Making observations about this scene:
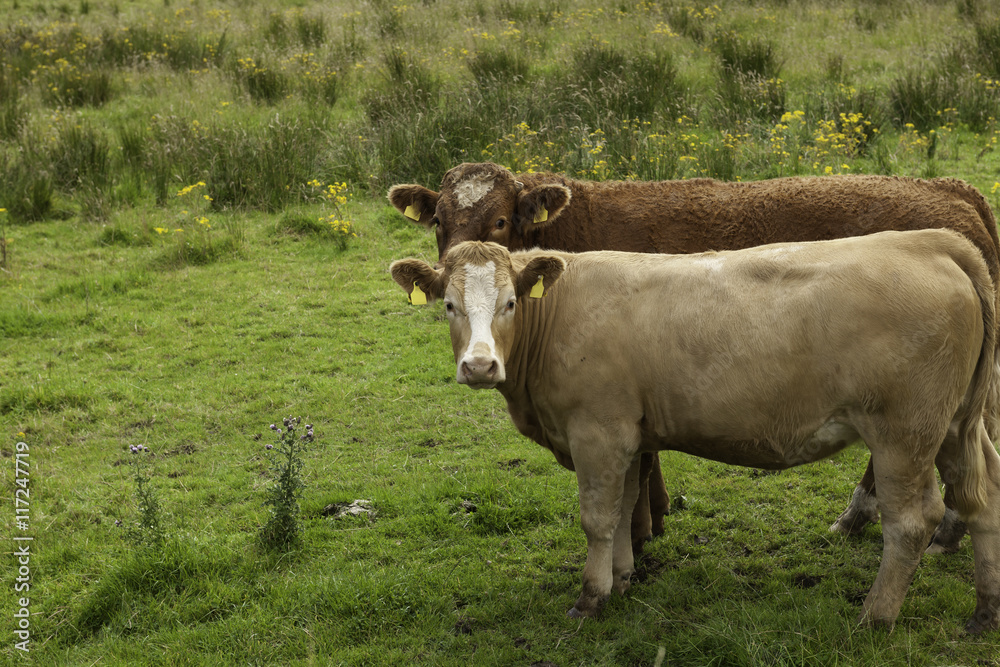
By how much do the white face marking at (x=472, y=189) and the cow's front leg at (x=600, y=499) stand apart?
2567 millimetres

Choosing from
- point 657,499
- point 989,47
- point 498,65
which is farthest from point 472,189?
point 989,47

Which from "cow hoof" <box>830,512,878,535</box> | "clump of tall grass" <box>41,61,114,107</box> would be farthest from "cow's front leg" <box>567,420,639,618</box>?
"clump of tall grass" <box>41,61,114,107</box>

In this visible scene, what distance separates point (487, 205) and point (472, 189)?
18cm

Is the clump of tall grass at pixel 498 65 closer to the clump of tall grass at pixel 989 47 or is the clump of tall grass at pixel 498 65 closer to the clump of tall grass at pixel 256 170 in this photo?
the clump of tall grass at pixel 256 170

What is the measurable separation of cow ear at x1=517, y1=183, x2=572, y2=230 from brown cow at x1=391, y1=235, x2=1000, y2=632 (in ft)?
5.55

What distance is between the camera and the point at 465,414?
696 centimetres

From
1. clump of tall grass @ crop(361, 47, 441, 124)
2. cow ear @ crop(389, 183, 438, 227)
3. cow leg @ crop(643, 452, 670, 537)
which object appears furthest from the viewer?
clump of tall grass @ crop(361, 47, 441, 124)

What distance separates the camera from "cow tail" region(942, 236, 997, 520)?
3.99 m

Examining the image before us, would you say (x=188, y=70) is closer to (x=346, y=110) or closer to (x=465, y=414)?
(x=346, y=110)

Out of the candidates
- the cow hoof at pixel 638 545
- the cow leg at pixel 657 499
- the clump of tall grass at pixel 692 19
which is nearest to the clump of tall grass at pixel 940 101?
the clump of tall grass at pixel 692 19

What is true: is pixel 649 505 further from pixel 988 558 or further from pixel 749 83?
pixel 749 83

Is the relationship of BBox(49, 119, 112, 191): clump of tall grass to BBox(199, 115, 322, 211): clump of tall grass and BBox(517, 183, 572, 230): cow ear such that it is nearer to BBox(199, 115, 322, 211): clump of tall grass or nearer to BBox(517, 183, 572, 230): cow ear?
BBox(199, 115, 322, 211): clump of tall grass

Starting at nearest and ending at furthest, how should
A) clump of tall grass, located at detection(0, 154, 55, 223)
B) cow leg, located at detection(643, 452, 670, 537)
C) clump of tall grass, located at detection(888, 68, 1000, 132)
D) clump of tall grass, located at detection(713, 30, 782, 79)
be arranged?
cow leg, located at detection(643, 452, 670, 537) < clump of tall grass, located at detection(0, 154, 55, 223) < clump of tall grass, located at detection(888, 68, 1000, 132) < clump of tall grass, located at detection(713, 30, 782, 79)

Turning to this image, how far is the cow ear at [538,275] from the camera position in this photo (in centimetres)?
424
